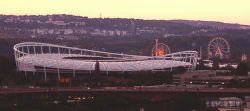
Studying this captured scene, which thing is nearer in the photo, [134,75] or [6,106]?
[6,106]

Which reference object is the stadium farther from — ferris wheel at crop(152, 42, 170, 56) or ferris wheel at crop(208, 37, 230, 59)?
ferris wheel at crop(152, 42, 170, 56)

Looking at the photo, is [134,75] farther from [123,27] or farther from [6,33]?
[123,27]

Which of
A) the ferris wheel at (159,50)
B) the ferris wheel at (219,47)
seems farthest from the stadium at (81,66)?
the ferris wheel at (159,50)

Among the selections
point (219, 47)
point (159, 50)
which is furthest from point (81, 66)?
point (219, 47)

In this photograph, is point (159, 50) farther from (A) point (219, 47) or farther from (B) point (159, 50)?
(A) point (219, 47)

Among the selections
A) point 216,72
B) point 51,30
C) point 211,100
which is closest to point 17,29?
point 51,30

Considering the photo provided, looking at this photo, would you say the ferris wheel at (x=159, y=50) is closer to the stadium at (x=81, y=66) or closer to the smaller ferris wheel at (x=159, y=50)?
the smaller ferris wheel at (x=159, y=50)

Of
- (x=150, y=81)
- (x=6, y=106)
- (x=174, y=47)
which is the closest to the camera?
(x=6, y=106)

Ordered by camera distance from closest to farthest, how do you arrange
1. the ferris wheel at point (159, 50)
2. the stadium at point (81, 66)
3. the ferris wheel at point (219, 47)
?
the stadium at point (81, 66) → the ferris wheel at point (219, 47) → the ferris wheel at point (159, 50)
